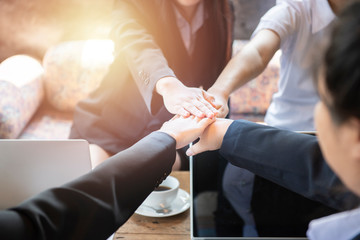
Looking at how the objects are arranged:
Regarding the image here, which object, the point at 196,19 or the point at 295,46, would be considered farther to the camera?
the point at 196,19

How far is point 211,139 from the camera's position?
2.71 feet

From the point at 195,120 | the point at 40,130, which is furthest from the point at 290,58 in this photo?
the point at 40,130

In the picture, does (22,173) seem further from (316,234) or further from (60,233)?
(316,234)

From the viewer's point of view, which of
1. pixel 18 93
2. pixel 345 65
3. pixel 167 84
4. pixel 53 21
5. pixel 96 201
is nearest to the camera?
pixel 345 65

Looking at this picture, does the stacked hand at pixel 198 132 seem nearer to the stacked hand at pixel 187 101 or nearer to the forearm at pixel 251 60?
the stacked hand at pixel 187 101

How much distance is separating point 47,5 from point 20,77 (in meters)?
0.68

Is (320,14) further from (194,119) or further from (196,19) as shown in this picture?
(194,119)

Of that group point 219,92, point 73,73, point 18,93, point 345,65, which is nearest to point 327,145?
point 345,65

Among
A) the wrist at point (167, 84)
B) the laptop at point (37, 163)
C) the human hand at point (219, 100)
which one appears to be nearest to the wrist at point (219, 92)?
the human hand at point (219, 100)

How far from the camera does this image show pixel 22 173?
0.70m

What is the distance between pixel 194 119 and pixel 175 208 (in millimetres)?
247

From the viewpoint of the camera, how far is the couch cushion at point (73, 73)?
6.68 ft

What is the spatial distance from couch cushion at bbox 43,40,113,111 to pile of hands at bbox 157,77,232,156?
1.12 metres

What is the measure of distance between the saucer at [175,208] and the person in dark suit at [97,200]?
152 mm
